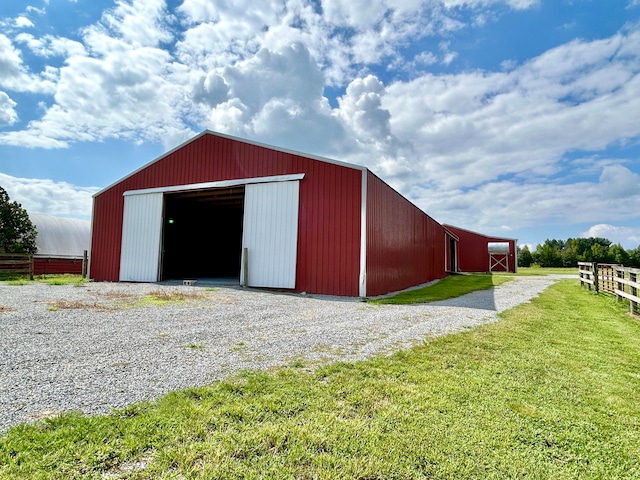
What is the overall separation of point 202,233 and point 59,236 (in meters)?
11.4

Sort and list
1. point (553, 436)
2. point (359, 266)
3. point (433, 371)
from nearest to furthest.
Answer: point (553, 436), point (433, 371), point (359, 266)

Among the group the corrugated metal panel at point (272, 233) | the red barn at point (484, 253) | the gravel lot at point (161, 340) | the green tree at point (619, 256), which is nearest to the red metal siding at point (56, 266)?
the gravel lot at point (161, 340)

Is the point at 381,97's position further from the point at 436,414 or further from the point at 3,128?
the point at 3,128

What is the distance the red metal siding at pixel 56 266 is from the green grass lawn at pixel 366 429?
21177 mm

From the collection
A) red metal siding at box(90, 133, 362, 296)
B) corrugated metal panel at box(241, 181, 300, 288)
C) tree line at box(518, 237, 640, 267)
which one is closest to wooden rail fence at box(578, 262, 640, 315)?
red metal siding at box(90, 133, 362, 296)

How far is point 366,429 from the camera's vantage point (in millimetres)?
2012

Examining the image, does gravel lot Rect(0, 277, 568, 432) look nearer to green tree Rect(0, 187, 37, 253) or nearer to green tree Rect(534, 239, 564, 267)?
green tree Rect(0, 187, 37, 253)

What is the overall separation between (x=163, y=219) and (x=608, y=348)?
12.4 m

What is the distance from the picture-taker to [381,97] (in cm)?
1238

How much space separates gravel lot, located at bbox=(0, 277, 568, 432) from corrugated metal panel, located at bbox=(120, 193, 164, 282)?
415 centimetres

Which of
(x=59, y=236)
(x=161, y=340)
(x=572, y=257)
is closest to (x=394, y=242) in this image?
(x=161, y=340)

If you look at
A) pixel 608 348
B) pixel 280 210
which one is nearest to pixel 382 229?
pixel 280 210

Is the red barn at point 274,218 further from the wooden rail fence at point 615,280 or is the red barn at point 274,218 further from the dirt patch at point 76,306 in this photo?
the wooden rail fence at point 615,280

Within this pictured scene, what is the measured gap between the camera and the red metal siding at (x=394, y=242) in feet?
30.6
